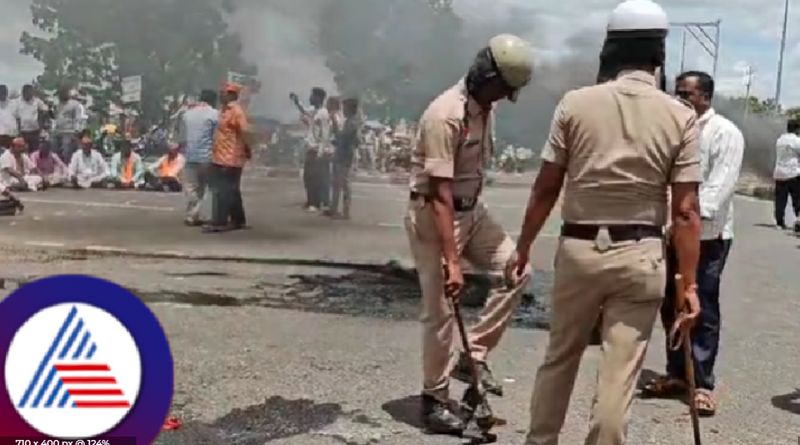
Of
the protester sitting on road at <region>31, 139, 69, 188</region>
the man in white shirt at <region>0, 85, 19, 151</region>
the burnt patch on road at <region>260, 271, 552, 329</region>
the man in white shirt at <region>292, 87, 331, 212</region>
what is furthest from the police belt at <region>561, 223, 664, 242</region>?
the protester sitting on road at <region>31, 139, 69, 188</region>

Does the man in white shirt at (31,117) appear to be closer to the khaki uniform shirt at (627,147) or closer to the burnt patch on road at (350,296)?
the burnt patch on road at (350,296)

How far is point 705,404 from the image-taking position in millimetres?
4281

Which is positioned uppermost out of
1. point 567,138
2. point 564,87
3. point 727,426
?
point 564,87

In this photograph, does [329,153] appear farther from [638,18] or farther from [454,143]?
[638,18]

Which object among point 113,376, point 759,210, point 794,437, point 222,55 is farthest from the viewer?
point 759,210

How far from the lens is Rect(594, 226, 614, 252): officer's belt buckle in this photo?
309 centimetres

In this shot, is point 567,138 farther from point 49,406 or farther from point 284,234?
point 284,234

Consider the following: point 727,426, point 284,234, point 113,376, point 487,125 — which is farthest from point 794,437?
point 284,234

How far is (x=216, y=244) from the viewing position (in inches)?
339

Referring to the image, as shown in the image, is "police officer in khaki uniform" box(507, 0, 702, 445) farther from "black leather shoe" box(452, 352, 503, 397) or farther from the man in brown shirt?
the man in brown shirt

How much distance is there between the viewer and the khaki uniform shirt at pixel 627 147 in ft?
9.98

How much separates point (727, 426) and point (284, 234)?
5.83 metres

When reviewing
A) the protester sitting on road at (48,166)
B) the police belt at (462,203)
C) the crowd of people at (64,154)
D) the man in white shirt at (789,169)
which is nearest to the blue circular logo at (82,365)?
the police belt at (462,203)

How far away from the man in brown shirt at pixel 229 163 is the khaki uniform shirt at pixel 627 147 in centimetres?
667
